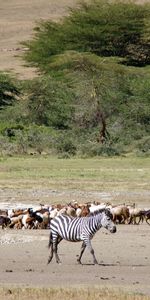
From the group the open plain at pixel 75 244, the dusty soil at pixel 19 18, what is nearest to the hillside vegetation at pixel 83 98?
the open plain at pixel 75 244

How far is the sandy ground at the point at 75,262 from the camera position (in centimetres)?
1184

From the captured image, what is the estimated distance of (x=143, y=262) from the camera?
13539 mm

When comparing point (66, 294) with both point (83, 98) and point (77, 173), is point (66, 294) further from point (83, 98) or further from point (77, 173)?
point (83, 98)

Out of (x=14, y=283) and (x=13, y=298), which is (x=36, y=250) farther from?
(x=13, y=298)

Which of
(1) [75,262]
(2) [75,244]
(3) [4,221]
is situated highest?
(1) [75,262]

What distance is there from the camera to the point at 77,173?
28016 mm

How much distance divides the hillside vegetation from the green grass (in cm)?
277

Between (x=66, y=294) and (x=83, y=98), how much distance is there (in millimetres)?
33432

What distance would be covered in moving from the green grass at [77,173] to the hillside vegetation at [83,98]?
2.77m

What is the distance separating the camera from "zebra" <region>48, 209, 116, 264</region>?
13.2m

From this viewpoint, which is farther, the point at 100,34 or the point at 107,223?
the point at 100,34

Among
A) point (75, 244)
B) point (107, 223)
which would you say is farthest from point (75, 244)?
point (107, 223)

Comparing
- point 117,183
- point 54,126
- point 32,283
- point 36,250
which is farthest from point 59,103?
point 32,283

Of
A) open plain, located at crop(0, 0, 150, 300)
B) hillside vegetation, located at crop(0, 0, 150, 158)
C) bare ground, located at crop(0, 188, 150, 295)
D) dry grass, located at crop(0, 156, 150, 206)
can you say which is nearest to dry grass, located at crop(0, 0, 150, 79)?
hillside vegetation, located at crop(0, 0, 150, 158)
